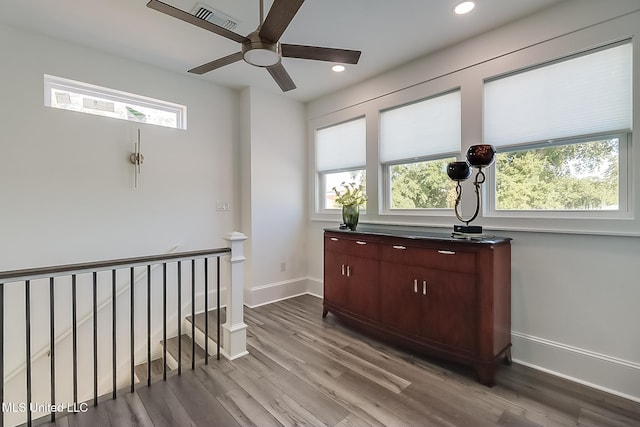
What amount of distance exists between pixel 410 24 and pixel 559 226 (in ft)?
6.70

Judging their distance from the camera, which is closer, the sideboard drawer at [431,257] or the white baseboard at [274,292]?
the sideboard drawer at [431,257]

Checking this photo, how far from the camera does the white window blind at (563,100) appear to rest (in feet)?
6.81

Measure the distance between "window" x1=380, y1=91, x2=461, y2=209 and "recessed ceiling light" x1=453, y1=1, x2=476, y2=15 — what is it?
701 mm

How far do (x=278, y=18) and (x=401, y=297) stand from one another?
2.29 metres

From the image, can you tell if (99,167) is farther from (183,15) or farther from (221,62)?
(183,15)

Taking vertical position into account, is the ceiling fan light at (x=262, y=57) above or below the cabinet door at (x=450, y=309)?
above

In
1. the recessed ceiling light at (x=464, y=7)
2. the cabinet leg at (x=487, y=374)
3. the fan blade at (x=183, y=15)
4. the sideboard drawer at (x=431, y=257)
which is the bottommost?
the cabinet leg at (x=487, y=374)

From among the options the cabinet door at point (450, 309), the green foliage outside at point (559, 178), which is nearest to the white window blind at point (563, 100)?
the green foliage outside at point (559, 178)

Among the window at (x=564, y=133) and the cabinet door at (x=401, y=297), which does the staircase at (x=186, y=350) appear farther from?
the window at (x=564, y=133)

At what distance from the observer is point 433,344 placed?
2430 millimetres

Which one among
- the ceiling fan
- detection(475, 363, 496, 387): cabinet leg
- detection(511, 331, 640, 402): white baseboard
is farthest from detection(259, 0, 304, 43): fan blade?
detection(511, 331, 640, 402): white baseboard

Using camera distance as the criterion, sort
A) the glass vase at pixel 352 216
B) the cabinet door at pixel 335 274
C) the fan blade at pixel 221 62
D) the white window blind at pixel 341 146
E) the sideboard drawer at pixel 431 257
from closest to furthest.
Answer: the fan blade at pixel 221 62
the sideboard drawer at pixel 431 257
the cabinet door at pixel 335 274
the glass vase at pixel 352 216
the white window blind at pixel 341 146

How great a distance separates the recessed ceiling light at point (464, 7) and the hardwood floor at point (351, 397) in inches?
112

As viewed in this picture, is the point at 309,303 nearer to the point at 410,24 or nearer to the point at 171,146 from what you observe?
the point at 171,146
